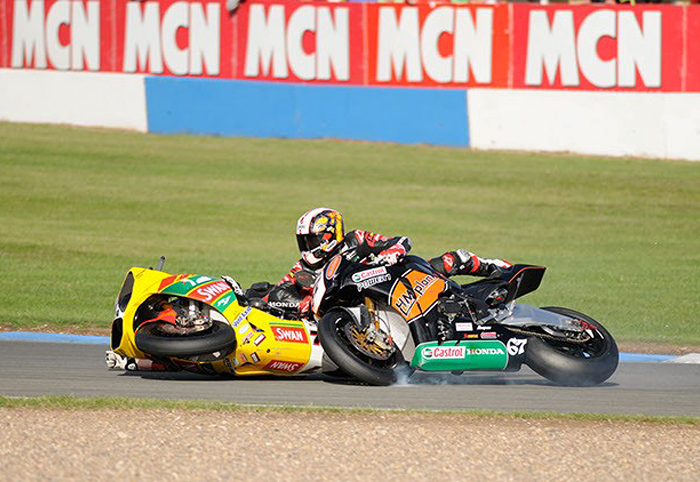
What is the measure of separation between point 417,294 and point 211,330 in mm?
1570

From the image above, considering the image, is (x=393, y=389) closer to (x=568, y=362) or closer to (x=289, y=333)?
(x=289, y=333)

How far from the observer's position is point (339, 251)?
10617mm

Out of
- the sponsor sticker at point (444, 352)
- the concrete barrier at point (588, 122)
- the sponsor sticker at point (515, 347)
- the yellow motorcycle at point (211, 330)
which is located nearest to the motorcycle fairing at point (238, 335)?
the yellow motorcycle at point (211, 330)

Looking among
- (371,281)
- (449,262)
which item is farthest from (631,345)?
(371,281)

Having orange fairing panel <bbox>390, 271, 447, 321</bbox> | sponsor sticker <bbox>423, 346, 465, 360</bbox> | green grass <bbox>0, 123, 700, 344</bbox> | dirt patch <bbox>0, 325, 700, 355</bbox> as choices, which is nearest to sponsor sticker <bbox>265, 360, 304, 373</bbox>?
orange fairing panel <bbox>390, 271, 447, 321</bbox>

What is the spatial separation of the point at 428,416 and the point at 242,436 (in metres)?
1.35

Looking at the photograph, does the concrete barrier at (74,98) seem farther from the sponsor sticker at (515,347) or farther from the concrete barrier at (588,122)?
the sponsor sticker at (515,347)

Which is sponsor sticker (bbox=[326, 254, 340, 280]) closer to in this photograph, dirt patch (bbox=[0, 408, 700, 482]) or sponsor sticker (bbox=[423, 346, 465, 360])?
sponsor sticker (bbox=[423, 346, 465, 360])

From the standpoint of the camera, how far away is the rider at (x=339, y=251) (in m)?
10.3

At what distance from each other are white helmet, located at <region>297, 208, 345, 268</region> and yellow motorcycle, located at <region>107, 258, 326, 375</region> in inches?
28.0

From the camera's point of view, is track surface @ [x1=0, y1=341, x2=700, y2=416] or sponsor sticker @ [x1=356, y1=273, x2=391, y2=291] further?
sponsor sticker @ [x1=356, y1=273, x2=391, y2=291]

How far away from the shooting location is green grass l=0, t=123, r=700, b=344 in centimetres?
1559

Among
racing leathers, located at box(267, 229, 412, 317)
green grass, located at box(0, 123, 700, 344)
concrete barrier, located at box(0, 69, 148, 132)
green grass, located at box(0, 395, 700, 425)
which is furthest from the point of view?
concrete barrier, located at box(0, 69, 148, 132)

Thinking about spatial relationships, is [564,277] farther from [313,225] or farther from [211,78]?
Result: [211,78]
